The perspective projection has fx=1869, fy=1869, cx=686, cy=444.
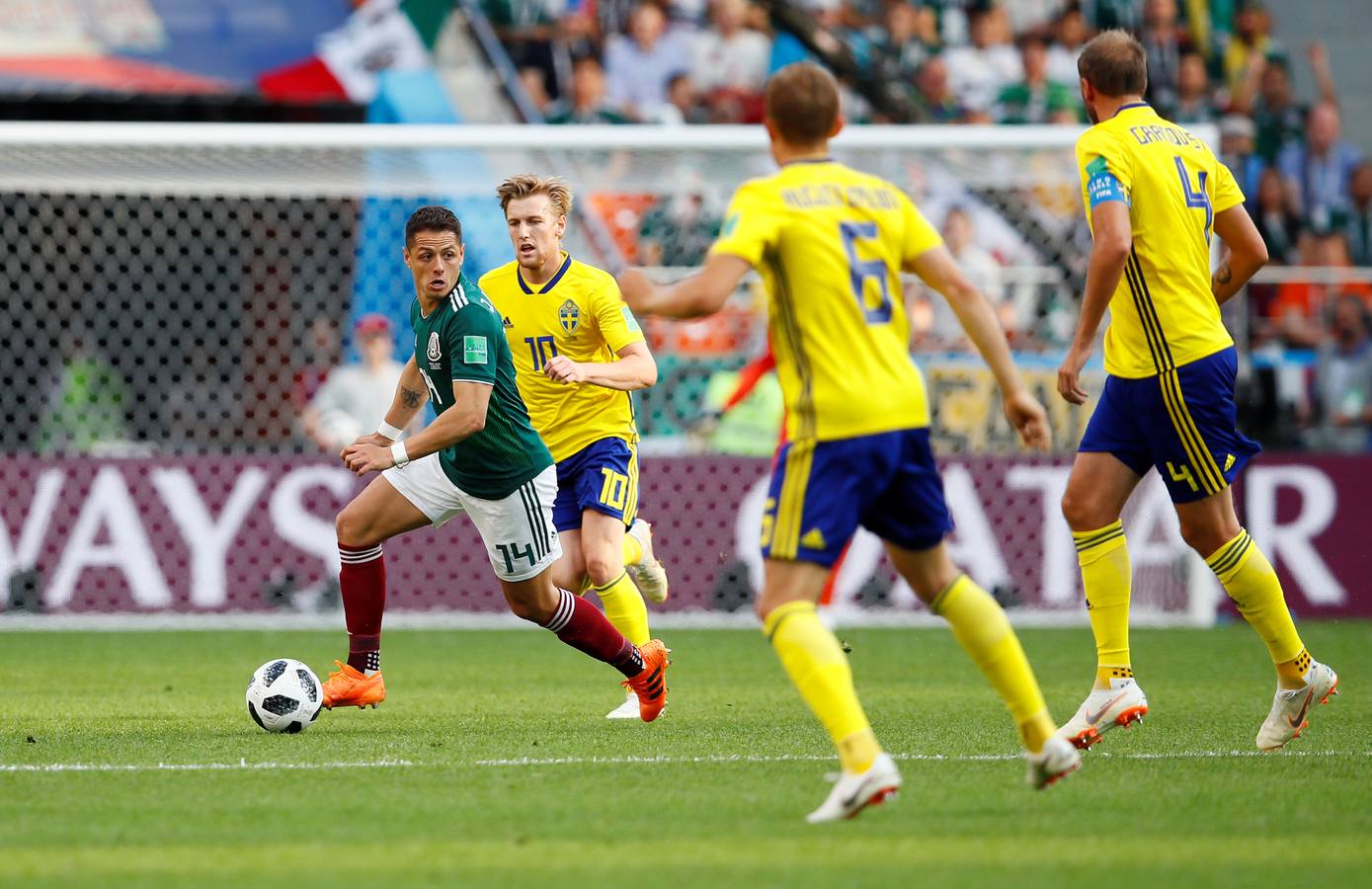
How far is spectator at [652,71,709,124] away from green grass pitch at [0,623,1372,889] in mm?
7848

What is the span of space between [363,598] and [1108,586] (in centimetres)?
295

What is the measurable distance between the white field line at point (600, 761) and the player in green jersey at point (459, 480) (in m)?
1.07

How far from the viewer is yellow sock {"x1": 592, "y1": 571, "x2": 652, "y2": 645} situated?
8117 mm

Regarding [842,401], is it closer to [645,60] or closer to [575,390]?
[575,390]

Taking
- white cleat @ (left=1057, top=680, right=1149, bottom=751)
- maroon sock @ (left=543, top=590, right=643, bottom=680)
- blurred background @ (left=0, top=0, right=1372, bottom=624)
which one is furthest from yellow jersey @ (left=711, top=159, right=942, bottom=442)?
blurred background @ (left=0, top=0, right=1372, bottom=624)

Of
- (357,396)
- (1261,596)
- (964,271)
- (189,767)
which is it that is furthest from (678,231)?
(189,767)

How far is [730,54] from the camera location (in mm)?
16922

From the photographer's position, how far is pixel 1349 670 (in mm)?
9742

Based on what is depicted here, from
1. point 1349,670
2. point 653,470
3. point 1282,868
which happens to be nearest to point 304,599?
point 653,470

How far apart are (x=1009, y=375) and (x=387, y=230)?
31.6 ft

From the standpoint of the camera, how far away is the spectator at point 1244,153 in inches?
630

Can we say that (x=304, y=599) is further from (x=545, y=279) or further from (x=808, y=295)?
(x=808, y=295)

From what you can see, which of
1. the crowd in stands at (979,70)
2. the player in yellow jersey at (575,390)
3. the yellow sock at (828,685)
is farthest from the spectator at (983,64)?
the yellow sock at (828,685)

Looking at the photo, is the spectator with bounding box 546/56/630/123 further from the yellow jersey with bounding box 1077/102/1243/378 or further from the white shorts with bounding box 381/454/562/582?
the yellow jersey with bounding box 1077/102/1243/378
